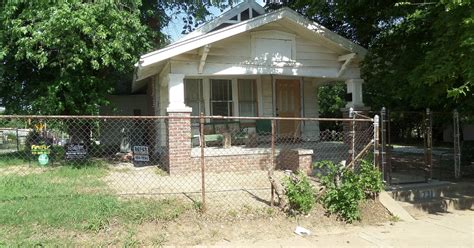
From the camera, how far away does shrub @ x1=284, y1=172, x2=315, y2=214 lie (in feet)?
24.7

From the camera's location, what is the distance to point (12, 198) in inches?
300

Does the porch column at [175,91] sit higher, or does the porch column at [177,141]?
the porch column at [175,91]

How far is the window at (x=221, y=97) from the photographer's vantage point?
554 inches

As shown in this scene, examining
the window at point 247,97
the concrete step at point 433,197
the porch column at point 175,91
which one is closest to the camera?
the concrete step at point 433,197

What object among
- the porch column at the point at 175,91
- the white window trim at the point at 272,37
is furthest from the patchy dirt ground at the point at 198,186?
the white window trim at the point at 272,37

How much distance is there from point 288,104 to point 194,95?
126 inches

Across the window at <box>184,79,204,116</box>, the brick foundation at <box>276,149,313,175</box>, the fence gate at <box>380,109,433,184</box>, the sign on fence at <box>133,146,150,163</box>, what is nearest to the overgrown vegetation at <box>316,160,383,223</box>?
the fence gate at <box>380,109,433,184</box>

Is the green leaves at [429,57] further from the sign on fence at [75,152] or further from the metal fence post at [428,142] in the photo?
the sign on fence at [75,152]

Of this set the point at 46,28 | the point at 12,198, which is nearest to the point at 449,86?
the point at 12,198

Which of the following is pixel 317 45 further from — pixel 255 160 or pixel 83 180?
pixel 83 180

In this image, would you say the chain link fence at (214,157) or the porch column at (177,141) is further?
the porch column at (177,141)

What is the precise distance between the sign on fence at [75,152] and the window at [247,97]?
16.2 feet

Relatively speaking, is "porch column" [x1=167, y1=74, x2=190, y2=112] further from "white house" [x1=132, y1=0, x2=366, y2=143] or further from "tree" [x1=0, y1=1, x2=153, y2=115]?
"tree" [x1=0, y1=1, x2=153, y2=115]

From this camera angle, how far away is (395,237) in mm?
7004
